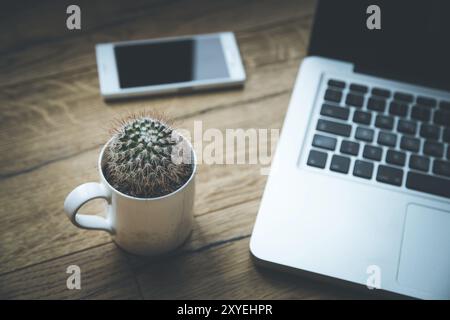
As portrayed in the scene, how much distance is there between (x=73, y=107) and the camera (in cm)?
84

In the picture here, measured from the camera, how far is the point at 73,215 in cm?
63

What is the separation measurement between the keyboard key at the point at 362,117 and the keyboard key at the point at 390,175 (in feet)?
0.26

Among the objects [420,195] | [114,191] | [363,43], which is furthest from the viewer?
[363,43]

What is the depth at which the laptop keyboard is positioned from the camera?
744 mm

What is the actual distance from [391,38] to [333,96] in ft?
0.40

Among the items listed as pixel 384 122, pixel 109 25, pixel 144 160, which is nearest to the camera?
pixel 144 160

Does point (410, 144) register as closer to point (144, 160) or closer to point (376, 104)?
point (376, 104)

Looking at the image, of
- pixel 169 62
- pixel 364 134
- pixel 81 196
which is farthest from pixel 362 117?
pixel 81 196

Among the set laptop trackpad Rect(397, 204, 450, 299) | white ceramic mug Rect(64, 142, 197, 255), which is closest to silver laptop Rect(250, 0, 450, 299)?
laptop trackpad Rect(397, 204, 450, 299)

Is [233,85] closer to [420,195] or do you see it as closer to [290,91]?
[290,91]

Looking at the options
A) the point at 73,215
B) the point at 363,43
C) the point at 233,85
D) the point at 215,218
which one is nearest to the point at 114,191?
the point at 73,215
